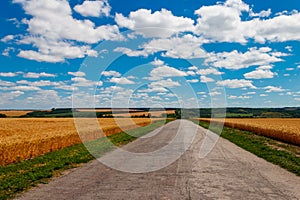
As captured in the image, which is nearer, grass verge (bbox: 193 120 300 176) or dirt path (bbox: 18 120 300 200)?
dirt path (bbox: 18 120 300 200)

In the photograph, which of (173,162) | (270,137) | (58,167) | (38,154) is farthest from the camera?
(270,137)

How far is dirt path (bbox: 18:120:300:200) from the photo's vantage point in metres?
7.31

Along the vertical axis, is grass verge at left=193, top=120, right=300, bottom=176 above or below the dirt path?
below

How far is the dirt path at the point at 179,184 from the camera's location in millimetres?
7309

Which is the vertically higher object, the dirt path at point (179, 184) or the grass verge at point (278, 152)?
the dirt path at point (179, 184)

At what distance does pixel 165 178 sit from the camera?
30.6 feet

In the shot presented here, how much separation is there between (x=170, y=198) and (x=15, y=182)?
4806 millimetres

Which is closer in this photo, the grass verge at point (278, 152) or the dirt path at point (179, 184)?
the dirt path at point (179, 184)

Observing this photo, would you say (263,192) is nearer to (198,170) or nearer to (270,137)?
(198,170)

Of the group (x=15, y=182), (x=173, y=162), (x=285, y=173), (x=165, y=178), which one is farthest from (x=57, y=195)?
(x=285, y=173)

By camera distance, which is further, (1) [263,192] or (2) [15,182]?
(2) [15,182]

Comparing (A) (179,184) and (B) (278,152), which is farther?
(B) (278,152)

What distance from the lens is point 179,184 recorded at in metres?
8.46

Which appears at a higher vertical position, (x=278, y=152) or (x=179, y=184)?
(x=179, y=184)
